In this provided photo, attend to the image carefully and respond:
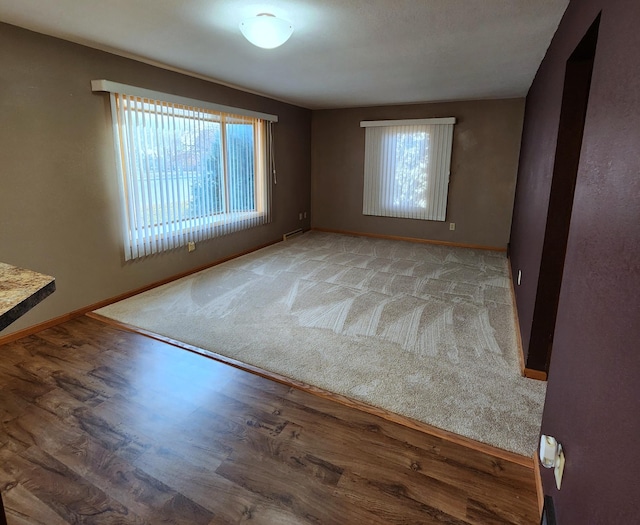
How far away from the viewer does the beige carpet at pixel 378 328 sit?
2.10 meters

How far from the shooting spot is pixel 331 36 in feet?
8.80

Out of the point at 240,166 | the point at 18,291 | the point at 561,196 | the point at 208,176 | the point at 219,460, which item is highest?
the point at 240,166

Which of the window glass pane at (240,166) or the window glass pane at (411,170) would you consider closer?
the window glass pane at (240,166)

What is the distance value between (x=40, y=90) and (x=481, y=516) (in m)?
3.79

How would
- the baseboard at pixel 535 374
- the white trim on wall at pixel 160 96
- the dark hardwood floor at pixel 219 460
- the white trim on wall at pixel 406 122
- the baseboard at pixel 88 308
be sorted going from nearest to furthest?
the dark hardwood floor at pixel 219 460 → the baseboard at pixel 535 374 → the baseboard at pixel 88 308 → the white trim on wall at pixel 160 96 → the white trim on wall at pixel 406 122

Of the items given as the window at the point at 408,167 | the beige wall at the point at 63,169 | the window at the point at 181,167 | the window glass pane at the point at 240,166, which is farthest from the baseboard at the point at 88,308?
the window at the point at 408,167

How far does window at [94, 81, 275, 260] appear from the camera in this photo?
11.4 feet

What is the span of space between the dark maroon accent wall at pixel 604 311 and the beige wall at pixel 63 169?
344cm

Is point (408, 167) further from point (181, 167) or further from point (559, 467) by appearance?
point (559, 467)

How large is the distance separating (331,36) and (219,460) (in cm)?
278

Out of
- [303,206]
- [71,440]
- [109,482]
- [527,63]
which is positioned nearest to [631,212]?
[109,482]

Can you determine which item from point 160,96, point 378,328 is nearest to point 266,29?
point 160,96

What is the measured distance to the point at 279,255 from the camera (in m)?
5.23

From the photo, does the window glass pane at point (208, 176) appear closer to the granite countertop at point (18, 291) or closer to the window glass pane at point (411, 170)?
the window glass pane at point (411, 170)
